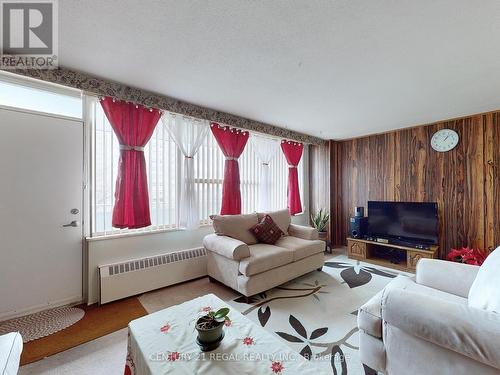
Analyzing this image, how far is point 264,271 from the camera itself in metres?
2.60

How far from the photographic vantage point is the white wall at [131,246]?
8.01 ft

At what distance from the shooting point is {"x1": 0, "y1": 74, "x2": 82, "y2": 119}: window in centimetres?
212

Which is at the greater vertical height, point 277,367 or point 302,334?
point 277,367

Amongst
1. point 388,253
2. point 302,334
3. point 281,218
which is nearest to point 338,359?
point 302,334

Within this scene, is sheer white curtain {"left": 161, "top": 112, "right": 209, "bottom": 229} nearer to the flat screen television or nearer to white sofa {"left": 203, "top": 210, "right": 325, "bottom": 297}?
white sofa {"left": 203, "top": 210, "right": 325, "bottom": 297}

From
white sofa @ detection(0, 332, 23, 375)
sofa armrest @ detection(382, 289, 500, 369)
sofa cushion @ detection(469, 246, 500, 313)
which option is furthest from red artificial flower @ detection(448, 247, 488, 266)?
white sofa @ detection(0, 332, 23, 375)

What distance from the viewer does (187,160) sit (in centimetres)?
314

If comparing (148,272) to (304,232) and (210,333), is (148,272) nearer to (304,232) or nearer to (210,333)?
(210,333)

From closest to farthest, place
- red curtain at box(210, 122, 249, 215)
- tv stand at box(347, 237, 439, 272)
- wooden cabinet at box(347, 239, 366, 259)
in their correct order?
tv stand at box(347, 237, 439, 272), red curtain at box(210, 122, 249, 215), wooden cabinet at box(347, 239, 366, 259)

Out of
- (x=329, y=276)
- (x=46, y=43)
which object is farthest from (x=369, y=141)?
(x=46, y=43)

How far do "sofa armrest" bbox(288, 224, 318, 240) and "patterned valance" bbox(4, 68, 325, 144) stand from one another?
1761 mm

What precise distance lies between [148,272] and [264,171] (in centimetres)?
258

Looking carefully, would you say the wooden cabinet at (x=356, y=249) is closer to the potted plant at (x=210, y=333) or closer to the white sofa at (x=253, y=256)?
the white sofa at (x=253, y=256)

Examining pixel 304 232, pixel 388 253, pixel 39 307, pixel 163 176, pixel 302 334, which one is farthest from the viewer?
pixel 388 253
